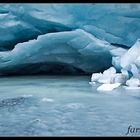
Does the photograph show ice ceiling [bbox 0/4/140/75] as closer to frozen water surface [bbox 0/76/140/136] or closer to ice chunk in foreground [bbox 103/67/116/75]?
ice chunk in foreground [bbox 103/67/116/75]

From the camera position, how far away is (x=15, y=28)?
342cm

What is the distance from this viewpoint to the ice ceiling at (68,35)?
3014 millimetres

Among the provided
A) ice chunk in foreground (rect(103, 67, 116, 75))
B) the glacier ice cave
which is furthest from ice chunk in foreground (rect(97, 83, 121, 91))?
ice chunk in foreground (rect(103, 67, 116, 75))

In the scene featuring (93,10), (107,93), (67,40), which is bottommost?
(107,93)

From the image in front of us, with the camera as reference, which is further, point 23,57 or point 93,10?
point 23,57

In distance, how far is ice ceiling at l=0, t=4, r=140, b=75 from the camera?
3014 millimetres

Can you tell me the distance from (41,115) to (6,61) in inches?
56.8

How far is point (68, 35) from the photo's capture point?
3412 mm

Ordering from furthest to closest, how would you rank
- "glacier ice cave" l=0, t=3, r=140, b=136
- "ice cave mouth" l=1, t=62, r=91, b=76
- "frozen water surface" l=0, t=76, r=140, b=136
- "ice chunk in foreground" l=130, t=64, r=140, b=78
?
1. "ice cave mouth" l=1, t=62, r=91, b=76
2. "ice chunk in foreground" l=130, t=64, r=140, b=78
3. "glacier ice cave" l=0, t=3, r=140, b=136
4. "frozen water surface" l=0, t=76, r=140, b=136

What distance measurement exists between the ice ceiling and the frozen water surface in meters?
0.49

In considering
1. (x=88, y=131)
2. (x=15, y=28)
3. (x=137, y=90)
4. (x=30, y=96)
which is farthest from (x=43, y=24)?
(x=88, y=131)

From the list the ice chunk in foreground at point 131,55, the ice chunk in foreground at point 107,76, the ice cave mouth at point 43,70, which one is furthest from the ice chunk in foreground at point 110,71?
the ice cave mouth at point 43,70

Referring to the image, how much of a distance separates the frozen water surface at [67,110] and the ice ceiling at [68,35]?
49 centimetres

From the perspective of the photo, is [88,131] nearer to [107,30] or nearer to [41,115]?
[41,115]
